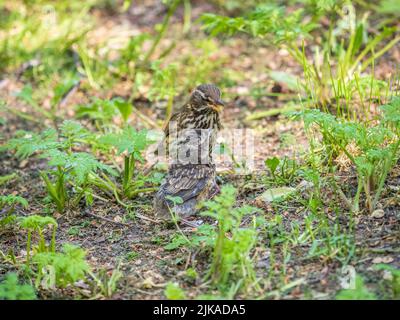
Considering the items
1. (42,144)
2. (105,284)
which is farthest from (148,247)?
(42,144)

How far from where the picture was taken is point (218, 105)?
243 inches

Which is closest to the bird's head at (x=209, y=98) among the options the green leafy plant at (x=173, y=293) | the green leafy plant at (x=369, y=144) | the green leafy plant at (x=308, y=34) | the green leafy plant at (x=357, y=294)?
the green leafy plant at (x=308, y=34)

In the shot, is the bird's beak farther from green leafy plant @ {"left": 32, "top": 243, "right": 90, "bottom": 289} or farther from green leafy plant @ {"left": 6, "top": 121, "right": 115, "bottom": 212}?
green leafy plant @ {"left": 32, "top": 243, "right": 90, "bottom": 289}

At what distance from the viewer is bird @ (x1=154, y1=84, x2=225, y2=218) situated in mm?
5668

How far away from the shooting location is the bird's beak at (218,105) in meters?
6.14

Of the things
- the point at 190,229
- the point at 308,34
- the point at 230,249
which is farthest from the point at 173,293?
the point at 308,34

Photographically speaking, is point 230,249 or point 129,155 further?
point 129,155

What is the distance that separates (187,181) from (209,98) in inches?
35.8

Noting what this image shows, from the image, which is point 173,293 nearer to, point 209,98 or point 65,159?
point 65,159

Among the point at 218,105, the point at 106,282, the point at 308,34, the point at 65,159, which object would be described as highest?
the point at 308,34

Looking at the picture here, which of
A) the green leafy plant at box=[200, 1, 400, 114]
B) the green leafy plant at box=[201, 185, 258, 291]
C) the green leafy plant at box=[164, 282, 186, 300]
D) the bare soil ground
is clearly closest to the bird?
the bare soil ground

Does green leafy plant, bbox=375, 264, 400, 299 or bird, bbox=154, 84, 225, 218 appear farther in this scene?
bird, bbox=154, 84, 225, 218
